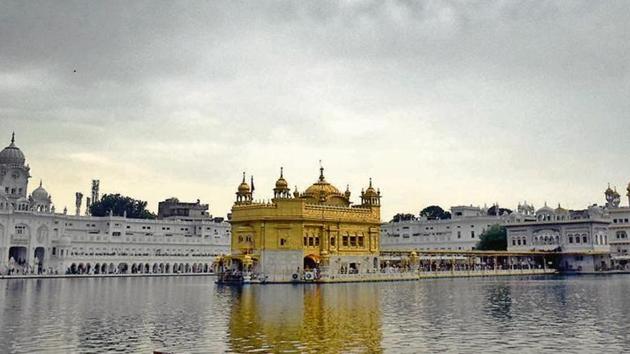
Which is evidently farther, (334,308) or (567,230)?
(567,230)

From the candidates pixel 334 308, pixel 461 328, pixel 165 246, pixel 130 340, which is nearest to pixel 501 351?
pixel 461 328

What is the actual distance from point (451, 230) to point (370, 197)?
45.8 metres

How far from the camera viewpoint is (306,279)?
56375 millimetres

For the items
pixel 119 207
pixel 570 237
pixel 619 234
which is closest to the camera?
pixel 570 237

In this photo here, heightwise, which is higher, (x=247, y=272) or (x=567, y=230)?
(x=567, y=230)

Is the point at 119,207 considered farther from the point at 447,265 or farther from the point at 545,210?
the point at 545,210

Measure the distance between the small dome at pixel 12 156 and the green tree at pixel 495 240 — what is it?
68.9m

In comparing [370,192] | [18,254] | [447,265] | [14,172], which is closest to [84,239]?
[18,254]

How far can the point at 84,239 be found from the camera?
90750 mm

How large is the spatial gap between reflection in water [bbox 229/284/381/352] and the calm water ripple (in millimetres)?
33

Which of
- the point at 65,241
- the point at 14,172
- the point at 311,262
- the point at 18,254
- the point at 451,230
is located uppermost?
the point at 14,172

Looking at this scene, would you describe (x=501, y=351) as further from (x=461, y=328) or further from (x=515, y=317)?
(x=515, y=317)

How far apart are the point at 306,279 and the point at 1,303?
27.9m

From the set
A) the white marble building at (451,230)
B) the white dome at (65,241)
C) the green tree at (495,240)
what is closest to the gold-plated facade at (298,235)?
the white dome at (65,241)
